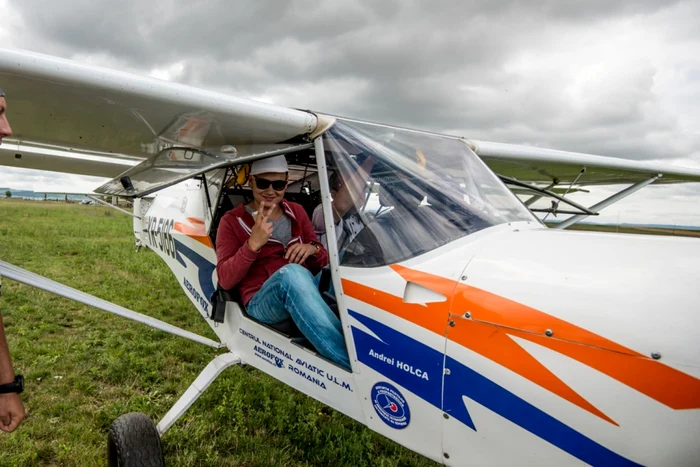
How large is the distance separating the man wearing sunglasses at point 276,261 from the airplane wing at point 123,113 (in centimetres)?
32

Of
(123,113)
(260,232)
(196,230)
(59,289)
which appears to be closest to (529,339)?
(260,232)

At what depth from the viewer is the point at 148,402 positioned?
10.6 feet

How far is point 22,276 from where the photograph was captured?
6.86 feet

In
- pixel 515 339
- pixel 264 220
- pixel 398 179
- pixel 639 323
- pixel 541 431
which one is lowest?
pixel 541 431

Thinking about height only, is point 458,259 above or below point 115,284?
above

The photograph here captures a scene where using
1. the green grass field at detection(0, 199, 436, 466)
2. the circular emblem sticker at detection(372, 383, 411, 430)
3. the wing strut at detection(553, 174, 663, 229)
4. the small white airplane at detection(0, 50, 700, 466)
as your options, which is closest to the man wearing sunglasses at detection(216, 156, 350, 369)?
the small white airplane at detection(0, 50, 700, 466)

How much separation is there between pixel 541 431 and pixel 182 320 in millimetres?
5206

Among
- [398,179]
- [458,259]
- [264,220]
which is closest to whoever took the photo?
[458,259]

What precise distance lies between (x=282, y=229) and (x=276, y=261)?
0.72 feet

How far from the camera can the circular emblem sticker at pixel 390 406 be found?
66.6 inches

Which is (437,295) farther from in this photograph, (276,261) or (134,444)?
(134,444)

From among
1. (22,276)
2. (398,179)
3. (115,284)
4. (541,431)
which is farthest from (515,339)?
(115,284)

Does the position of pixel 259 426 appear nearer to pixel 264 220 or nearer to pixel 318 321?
pixel 318 321

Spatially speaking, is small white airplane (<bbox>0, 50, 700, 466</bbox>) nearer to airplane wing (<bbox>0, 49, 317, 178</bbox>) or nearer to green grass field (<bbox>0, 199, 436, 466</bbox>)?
airplane wing (<bbox>0, 49, 317, 178</bbox>)
